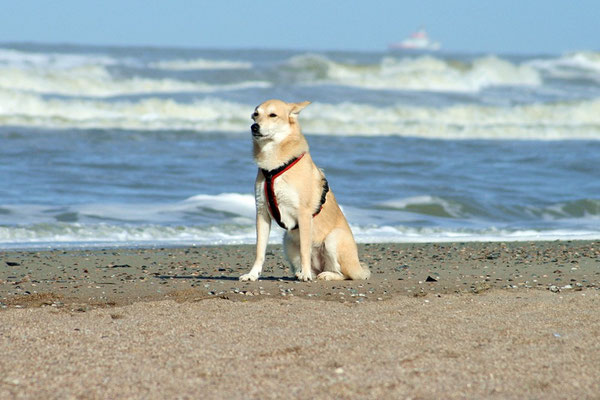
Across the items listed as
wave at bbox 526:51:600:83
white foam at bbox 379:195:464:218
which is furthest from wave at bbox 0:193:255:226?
wave at bbox 526:51:600:83

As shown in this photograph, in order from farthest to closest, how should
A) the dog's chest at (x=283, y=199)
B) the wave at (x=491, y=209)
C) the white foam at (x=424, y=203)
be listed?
the white foam at (x=424, y=203)
the wave at (x=491, y=209)
the dog's chest at (x=283, y=199)

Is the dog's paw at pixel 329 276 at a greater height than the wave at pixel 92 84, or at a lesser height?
lesser

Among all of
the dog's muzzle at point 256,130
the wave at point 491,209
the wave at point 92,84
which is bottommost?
the wave at point 491,209

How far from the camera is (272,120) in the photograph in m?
6.51

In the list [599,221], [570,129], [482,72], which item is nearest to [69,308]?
[599,221]

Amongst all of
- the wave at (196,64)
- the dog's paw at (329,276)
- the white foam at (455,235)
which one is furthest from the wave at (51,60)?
the dog's paw at (329,276)

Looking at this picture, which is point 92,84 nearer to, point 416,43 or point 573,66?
point 573,66

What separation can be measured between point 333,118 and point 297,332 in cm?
2338

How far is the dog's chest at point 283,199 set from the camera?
21.2 feet

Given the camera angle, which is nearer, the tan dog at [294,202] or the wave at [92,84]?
the tan dog at [294,202]

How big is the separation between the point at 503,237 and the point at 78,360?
7172 mm

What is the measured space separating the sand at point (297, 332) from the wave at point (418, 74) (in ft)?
105

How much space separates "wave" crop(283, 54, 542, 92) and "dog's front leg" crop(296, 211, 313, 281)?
106 feet

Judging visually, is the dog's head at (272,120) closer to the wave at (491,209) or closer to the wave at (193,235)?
the wave at (193,235)
